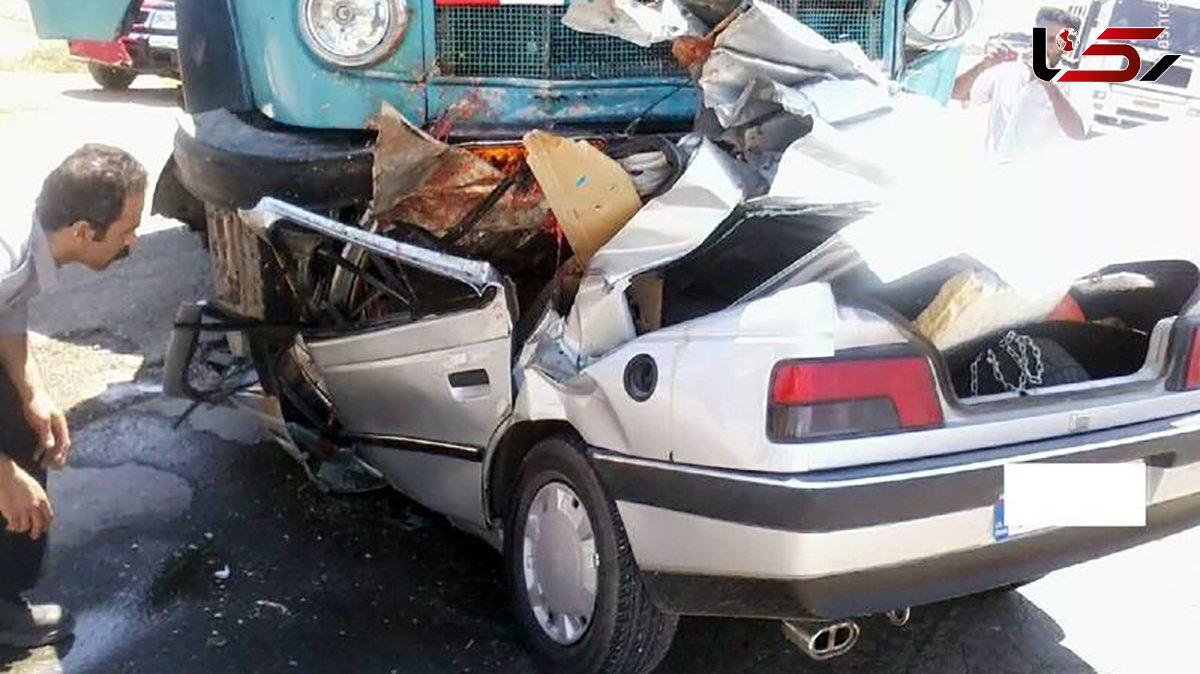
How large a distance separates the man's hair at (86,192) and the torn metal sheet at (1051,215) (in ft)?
6.47

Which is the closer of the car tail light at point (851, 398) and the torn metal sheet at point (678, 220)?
the car tail light at point (851, 398)

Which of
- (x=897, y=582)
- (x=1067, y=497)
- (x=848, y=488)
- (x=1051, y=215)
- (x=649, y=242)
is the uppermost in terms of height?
(x=1051, y=215)

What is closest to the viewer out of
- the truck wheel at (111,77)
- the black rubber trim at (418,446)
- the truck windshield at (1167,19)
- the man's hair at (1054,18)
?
the black rubber trim at (418,446)

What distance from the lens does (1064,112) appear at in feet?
18.9

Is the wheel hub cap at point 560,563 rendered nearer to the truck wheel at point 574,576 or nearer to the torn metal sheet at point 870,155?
the truck wheel at point 574,576

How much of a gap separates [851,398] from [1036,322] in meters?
0.68

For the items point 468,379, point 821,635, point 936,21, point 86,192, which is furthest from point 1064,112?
point 86,192

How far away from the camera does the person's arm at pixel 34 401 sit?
10.7 ft

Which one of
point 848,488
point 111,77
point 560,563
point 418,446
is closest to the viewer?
point 848,488

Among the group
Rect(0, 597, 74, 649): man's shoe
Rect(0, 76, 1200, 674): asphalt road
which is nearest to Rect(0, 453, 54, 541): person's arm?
Rect(0, 597, 74, 649): man's shoe

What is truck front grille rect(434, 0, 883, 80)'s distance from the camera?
3635mm

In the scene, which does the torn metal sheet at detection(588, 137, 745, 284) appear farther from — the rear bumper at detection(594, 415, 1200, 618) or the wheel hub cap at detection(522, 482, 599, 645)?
the wheel hub cap at detection(522, 482, 599, 645)

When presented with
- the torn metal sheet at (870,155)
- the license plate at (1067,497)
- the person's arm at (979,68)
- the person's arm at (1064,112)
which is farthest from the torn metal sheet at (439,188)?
the person's arm at (979,68)

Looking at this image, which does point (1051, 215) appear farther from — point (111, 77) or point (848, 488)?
point (111, 77)
